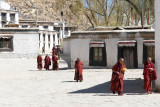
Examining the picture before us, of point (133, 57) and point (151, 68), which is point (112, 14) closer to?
point (133, 57)

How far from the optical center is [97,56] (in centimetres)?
2614

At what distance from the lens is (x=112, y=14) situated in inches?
1658

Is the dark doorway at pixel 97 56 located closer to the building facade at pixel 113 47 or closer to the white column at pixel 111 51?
the building facade at pixel 113 47

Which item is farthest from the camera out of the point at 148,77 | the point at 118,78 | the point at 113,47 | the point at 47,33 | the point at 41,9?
the point at 41,9

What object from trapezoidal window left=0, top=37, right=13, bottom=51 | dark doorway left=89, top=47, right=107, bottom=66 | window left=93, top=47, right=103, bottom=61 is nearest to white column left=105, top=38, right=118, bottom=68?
dark doorway left=89, top=47, right=107, bottom=66

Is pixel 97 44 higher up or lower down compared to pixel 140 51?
higher up

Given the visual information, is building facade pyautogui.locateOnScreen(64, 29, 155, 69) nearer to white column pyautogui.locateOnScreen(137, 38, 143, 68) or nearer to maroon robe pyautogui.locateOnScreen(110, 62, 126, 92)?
white column pyautogui.locateOnScreen(137, 38, 143, 68)

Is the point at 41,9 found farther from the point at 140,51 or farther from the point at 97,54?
the point at 140,51

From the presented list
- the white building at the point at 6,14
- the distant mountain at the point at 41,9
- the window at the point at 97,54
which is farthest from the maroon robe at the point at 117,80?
the distant mountain at the point at 41,9

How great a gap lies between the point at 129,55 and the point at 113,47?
4.11 feet

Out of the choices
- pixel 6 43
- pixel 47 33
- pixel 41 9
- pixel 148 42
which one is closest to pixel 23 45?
pixel 6 43

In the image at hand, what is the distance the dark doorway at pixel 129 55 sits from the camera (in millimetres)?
25516

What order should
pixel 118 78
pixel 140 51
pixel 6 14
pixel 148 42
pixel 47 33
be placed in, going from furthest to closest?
pixel 47 33
pixel 6 14
pixel 140 51
pixel 148 42
pixel 118 78

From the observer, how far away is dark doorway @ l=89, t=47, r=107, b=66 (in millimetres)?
25969
